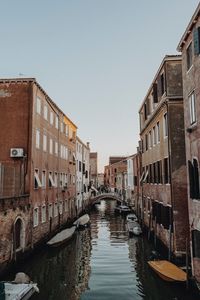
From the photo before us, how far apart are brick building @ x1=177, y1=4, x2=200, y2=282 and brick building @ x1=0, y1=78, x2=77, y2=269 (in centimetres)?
937

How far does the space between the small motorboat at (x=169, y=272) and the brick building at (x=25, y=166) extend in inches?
311

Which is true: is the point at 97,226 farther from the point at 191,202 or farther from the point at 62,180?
the point at 191,202

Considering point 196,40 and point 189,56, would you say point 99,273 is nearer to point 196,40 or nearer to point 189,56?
point 189,56

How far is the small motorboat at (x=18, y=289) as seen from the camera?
434 inches

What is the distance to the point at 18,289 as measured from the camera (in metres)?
11.8

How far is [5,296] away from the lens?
432 inches

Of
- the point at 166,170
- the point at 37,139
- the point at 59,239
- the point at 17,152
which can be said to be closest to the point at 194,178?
the point at 166,170

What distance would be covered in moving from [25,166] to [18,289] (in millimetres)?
9758

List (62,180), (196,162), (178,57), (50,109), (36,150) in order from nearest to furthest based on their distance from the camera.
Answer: (196,162) < (178,57) < (36,150) < (50,109) < (62,180)

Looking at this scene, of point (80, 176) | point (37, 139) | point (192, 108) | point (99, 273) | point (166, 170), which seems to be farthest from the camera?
point (80, 176)

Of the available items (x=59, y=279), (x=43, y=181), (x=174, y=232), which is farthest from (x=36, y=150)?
(x=174, y=232)

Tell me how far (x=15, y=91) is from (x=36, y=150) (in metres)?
4.57

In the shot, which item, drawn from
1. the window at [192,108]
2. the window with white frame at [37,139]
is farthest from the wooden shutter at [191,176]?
the window with white frame at [37,139]

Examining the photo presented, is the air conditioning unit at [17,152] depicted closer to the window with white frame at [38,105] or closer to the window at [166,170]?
the window with white frame at [38,105]
